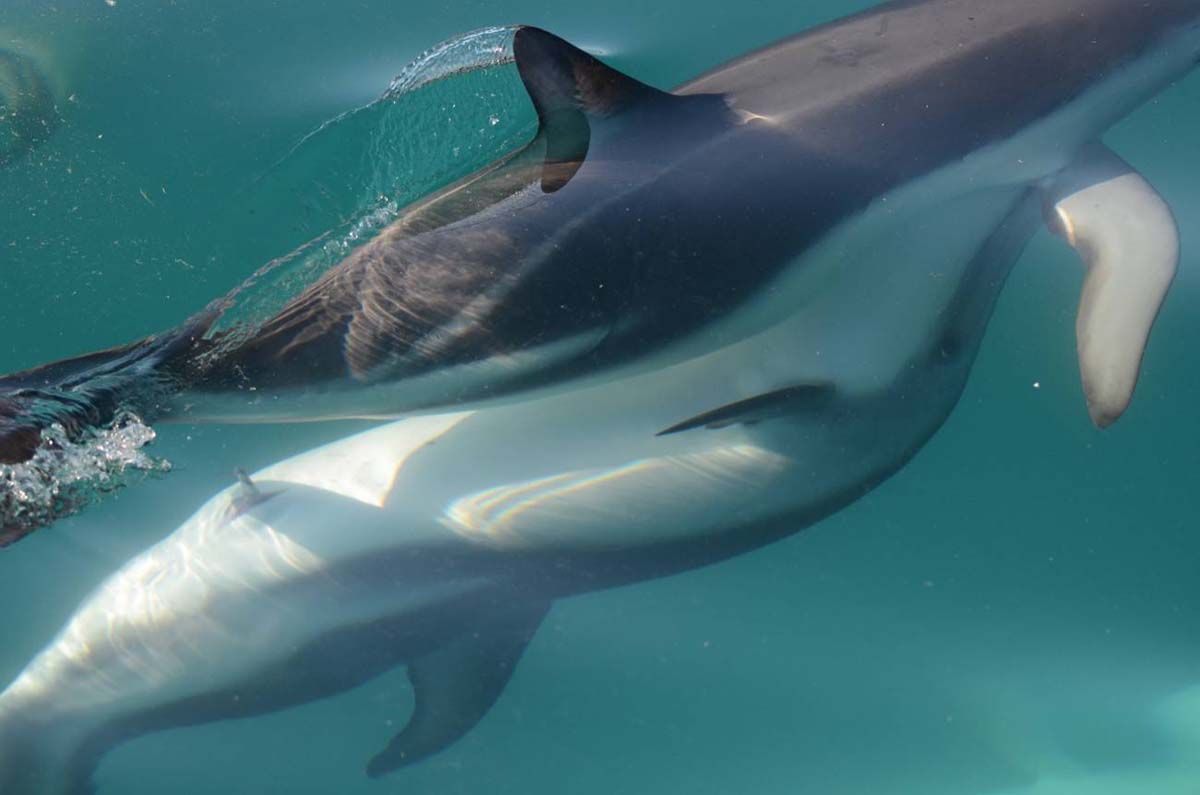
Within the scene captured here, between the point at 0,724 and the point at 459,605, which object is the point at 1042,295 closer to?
the point at 459,605

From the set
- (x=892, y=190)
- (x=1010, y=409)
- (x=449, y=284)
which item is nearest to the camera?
(x=449, y=284)

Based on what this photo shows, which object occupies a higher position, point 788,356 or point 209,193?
point 209,193

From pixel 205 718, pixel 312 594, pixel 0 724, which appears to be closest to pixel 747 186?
pixel 312 594

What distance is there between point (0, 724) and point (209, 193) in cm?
233

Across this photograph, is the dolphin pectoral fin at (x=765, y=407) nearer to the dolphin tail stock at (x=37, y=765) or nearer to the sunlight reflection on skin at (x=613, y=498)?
the sunlight reflection on skin at (x=613, y=498)

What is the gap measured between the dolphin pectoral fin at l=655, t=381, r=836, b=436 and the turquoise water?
49cm

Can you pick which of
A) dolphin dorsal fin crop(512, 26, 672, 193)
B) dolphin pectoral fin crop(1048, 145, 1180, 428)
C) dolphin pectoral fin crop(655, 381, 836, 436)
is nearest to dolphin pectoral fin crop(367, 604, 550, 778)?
dolphin pectoral fin crop(655, 381, 836, 436)

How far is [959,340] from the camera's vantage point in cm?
430

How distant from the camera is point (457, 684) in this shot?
4.13 meters

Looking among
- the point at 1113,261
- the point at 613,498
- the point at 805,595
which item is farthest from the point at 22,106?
the point at 1113,261

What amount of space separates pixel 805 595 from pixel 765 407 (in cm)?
77

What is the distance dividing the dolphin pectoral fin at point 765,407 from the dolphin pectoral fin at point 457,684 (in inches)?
37.7

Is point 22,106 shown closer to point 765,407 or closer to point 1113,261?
point 765,407

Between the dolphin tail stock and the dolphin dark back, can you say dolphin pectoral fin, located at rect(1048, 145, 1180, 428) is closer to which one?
the dolphin dark back
